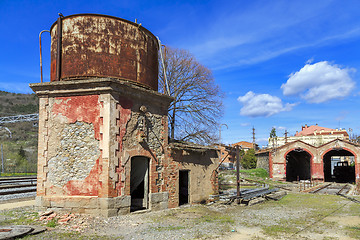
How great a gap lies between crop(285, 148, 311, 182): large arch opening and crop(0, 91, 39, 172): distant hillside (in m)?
36.6

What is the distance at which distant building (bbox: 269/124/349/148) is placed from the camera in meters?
55.2

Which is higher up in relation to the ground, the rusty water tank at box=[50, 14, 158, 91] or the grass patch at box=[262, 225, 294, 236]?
the rusty water tank at box=[50, 14, 158, 91]

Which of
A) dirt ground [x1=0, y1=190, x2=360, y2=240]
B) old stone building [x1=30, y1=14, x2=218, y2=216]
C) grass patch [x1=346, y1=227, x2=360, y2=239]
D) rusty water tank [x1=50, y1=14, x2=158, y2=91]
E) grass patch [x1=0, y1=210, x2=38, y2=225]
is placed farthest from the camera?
rusty water tank [x1=50, y1=14, x2=158, y2=91]

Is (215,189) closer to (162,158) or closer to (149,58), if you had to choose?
(162,158)

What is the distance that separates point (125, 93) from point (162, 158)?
11.3 ft

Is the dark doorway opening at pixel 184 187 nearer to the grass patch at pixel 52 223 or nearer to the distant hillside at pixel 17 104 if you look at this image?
the grass patch at pixel 52 223

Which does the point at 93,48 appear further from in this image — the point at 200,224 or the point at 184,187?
the point at 184,187

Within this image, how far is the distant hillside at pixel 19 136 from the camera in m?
37.8

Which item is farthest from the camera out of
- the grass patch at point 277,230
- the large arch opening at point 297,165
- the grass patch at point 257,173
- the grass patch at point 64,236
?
the large arch opening at point 297,165

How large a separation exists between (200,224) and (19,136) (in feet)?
209

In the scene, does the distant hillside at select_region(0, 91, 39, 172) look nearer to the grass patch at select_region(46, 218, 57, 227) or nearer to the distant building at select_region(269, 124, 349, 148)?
the grass patch at select_region(46, 218, 57, 227)

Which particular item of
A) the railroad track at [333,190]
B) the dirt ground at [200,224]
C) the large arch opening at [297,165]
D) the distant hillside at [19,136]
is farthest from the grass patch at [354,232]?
the distant hillside at [19,136]

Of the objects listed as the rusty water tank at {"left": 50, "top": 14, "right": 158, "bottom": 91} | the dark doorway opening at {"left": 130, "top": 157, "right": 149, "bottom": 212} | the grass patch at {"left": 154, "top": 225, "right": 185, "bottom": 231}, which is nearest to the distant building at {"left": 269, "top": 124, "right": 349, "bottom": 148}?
the dark doorway opening at {"left": 130, "top": 157, "right": 149, "bottom": 212}

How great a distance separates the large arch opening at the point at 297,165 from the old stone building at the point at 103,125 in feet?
95.6
